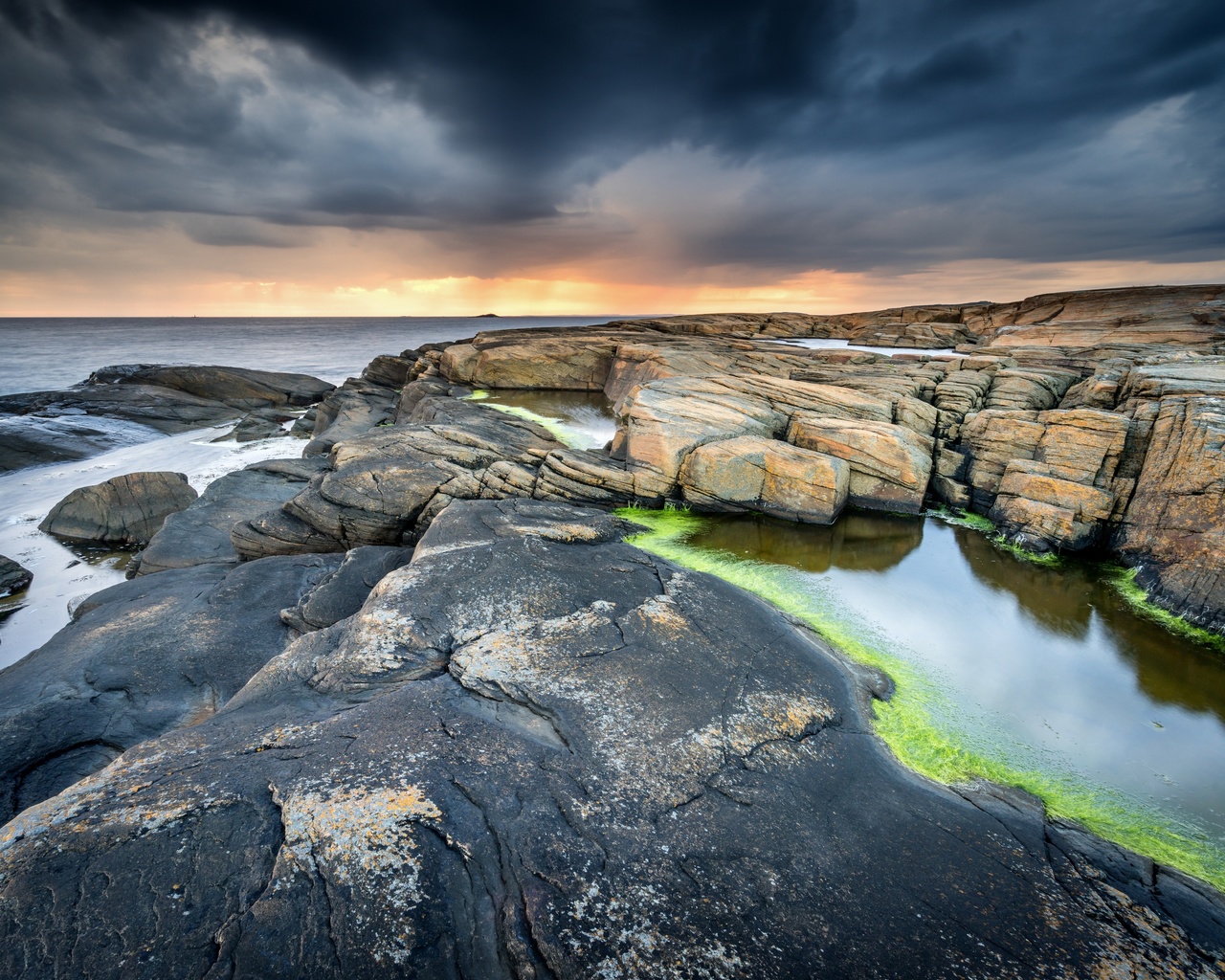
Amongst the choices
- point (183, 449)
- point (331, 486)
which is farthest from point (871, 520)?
point (183, 449)

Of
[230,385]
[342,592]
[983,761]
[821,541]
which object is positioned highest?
[342,592]

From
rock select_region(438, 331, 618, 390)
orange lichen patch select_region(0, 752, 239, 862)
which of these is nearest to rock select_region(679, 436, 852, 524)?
orange lichen patch select_region(0, 752, 239, 862)

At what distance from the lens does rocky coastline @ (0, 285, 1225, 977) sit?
3602 mm

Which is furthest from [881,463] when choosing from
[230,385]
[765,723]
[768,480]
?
[230,385]

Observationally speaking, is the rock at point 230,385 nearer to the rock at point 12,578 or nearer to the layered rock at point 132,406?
the layered rock at point 132,406

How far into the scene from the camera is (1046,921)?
13.3ft

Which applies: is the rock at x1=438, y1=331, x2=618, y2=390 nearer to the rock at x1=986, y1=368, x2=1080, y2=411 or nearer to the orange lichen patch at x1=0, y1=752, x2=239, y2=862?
the rock at x1=986, y1=368, x2=1080, y2=411

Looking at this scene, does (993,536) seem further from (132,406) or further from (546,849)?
(132,406)

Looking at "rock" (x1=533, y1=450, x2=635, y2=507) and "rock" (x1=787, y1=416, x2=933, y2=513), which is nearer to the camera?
"rock" (x1=533, y1=450, x2=635, y2=507)

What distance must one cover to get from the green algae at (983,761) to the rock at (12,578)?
61.8 ft

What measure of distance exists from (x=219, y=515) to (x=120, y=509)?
16.3 ft

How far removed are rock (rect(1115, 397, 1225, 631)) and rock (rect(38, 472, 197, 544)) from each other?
26.3 metres

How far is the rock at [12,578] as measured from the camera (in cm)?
1354

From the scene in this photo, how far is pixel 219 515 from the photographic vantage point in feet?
49.3
